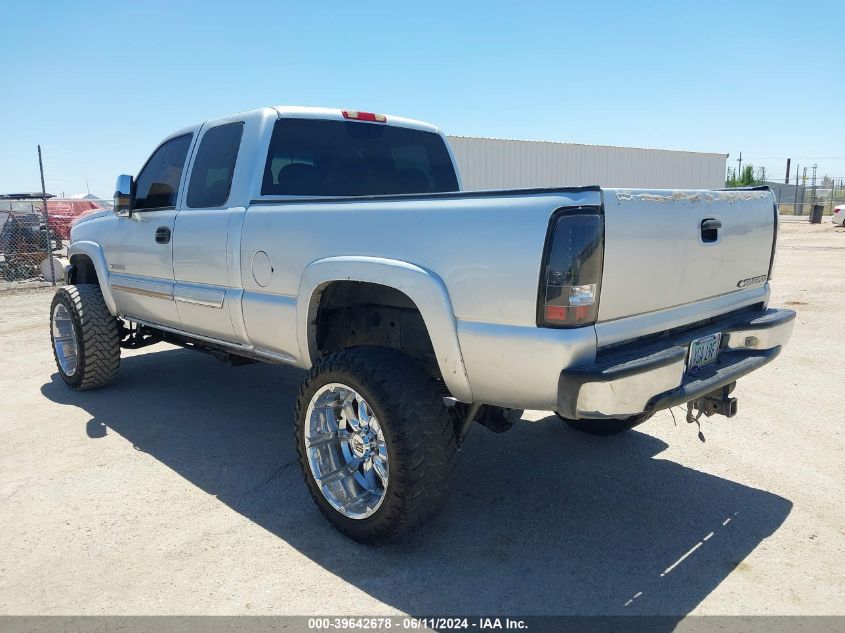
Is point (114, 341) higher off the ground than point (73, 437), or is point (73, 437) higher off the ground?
point (114, 341)

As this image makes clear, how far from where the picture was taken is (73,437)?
455cm

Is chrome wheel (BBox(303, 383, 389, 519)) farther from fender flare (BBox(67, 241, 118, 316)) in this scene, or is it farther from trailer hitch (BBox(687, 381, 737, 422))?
fender flare (BBox(67, 241, 118, 316))

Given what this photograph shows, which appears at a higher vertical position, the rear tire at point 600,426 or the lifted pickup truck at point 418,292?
the lifted pickup truck at point 418,292

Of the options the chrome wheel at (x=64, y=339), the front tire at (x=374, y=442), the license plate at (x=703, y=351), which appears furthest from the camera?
the chrome wheel at (x=64, y=339)

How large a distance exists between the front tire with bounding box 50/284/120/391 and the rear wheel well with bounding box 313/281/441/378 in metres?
2.69

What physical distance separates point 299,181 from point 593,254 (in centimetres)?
223

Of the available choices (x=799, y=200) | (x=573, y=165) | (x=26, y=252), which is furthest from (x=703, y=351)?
(x=799, y=200)

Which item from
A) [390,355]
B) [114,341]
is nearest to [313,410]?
[390,355]

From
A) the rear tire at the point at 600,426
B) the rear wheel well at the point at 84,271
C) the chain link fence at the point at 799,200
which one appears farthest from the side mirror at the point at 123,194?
the chain link fence at the point at 799,200

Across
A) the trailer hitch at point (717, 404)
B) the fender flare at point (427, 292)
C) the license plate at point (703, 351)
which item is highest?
the fender flare at point (427, 292)

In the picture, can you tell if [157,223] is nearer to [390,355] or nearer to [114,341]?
[114,341]

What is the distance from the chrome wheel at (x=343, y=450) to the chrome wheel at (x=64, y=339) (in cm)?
346

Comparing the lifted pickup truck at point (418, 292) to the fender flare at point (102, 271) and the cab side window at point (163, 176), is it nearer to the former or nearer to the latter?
the cab side window at point (163, 176)

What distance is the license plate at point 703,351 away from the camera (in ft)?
9.64
